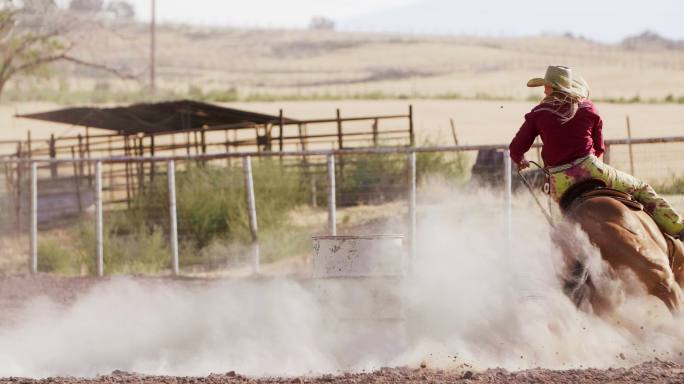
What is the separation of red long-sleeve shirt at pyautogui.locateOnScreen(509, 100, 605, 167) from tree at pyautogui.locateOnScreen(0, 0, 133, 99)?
63.5 ft

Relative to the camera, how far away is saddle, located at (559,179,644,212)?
24.9 ft

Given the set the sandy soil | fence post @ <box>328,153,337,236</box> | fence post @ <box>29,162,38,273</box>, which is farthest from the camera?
the sandy soil

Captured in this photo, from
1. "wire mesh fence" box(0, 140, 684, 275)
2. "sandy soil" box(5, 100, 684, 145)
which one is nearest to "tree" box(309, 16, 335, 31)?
"sandy soil" box(5, 100, 684, 145)

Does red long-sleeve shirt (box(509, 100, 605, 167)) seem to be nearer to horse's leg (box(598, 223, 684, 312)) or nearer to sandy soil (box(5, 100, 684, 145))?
horse's leg (box(598, 223, 684, 312))

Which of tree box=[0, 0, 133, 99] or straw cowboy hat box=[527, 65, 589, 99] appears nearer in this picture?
straw cowboy hat box=[527, 65, 589, 99]

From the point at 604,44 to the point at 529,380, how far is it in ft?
343

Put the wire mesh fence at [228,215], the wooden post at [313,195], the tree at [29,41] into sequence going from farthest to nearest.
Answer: the tree at [29,41] < the wooden post at [313,195] < the wire mesh fence at [228,215]

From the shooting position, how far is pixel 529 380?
6.72m

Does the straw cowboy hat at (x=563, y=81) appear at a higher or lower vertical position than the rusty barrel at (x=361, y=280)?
higher

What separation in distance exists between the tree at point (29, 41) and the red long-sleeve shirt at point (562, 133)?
19345mm

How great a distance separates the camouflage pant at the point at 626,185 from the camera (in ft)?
25.2

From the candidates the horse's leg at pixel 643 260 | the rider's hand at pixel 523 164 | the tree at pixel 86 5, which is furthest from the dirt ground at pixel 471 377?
the tree at pixel 86 5

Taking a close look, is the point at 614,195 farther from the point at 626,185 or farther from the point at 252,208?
the point at 252,208

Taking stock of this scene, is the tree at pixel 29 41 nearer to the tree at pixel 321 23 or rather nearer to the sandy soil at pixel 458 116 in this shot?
the sandy soil at pixel 458 116
